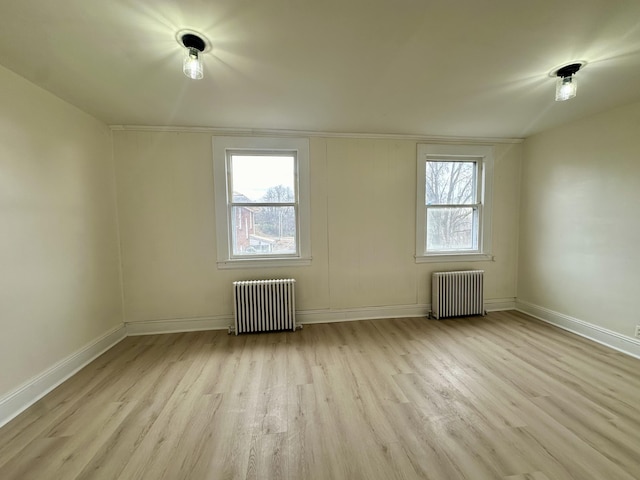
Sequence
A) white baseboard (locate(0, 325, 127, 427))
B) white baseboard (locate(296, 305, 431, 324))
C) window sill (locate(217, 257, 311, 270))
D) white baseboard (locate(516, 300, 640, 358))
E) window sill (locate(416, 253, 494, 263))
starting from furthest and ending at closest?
window sill (locate(416, 253, 494, 263)), white baseboard (locate(296, 305, 431, 324)), window sill (locate(217, 257, 311, 270)), white baseboard (locate(516, 300, 640, 358)), white baseboard (locate(0, 325, 127, 427))

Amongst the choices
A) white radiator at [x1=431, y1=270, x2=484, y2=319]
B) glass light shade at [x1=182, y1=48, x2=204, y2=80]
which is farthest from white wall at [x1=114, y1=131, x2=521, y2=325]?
glass light shade at [x1=182, y1=48, x2=204, y2=80]

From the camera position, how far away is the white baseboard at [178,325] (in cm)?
306

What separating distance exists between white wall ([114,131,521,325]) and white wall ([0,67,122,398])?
28 cm

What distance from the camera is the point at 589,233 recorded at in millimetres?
2811

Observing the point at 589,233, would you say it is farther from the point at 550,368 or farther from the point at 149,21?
the point at 149,21

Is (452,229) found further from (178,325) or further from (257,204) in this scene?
(178,325)

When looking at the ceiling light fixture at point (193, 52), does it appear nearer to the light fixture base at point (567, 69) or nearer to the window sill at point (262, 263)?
the window sill at point (262, 263)

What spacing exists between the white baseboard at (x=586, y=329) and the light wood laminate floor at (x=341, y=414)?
146 mm

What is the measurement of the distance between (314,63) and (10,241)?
246 cm

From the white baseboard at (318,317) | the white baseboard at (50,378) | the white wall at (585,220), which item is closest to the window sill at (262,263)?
the white baseboard at (318,317)

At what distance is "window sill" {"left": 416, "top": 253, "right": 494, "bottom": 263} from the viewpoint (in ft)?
11.5

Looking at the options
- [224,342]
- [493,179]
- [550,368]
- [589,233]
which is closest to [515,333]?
[550,368]

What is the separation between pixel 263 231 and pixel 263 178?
670mm

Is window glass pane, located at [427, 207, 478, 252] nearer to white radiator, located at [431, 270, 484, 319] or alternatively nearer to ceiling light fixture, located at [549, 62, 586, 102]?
white radiator, located at [431, 270, 484, 319]
